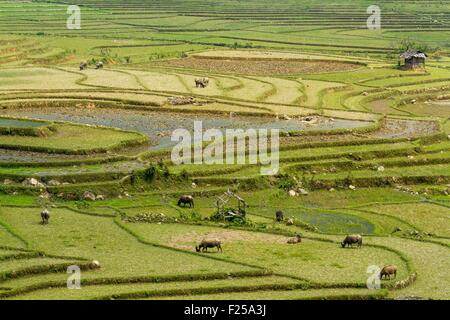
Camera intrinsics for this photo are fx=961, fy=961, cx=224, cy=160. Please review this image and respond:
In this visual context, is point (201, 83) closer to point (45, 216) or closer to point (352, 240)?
point (45, 216)

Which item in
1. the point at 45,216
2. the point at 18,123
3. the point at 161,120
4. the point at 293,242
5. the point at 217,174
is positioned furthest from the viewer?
the point at 161,120

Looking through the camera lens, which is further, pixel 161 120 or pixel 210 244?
pixel 161 120

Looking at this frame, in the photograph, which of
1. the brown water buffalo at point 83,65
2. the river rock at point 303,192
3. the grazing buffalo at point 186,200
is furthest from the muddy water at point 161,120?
the brown water buffalo at point 83,65

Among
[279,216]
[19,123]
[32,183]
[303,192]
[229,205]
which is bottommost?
[303,192]

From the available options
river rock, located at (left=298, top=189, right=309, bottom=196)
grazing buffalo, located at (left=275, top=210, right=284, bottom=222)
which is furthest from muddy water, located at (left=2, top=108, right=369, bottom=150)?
grazing buffalo, located at (left=275, top=210, right=284, bottom=222)

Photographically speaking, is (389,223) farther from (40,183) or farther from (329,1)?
(329,1)

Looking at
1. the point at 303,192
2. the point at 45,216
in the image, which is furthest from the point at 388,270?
the point at 303,192

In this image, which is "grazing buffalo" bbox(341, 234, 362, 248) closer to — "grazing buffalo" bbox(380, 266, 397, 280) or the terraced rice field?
the terraced rice field
